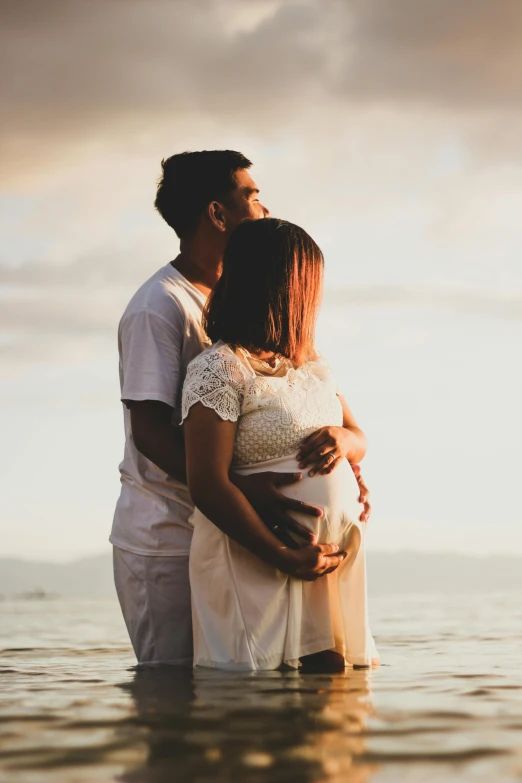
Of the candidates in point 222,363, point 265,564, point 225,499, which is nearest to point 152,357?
point 222,363

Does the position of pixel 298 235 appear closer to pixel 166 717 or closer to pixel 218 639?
pixel 218 639

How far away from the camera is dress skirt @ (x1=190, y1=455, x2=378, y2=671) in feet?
11.8

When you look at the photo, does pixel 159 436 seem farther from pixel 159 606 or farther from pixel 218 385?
pixel 159 606

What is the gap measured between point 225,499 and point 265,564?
30 cm

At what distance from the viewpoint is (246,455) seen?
3.63m

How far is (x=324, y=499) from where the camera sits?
361 centimetres

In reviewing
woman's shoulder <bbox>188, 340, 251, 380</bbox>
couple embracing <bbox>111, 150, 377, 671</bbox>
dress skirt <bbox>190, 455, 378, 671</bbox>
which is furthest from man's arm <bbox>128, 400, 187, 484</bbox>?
woman's shoulder <bbox>188, 340, 251, 380</bbox>

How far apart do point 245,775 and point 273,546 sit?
1440mm

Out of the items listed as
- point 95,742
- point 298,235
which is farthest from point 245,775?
point 298,235

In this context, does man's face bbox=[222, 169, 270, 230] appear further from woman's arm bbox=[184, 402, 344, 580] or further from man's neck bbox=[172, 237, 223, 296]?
woman's arm bbox=[184, 402, 344, 580]

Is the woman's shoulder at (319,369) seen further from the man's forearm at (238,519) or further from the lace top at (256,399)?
the man's forearm at (238,519)

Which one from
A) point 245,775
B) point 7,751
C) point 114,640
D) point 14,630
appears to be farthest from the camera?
point 14,630

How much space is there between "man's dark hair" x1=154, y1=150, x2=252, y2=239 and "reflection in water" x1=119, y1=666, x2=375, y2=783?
1.96m

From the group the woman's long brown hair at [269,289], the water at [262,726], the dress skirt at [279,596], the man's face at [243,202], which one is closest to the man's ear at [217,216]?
the man's face at [243,202]
